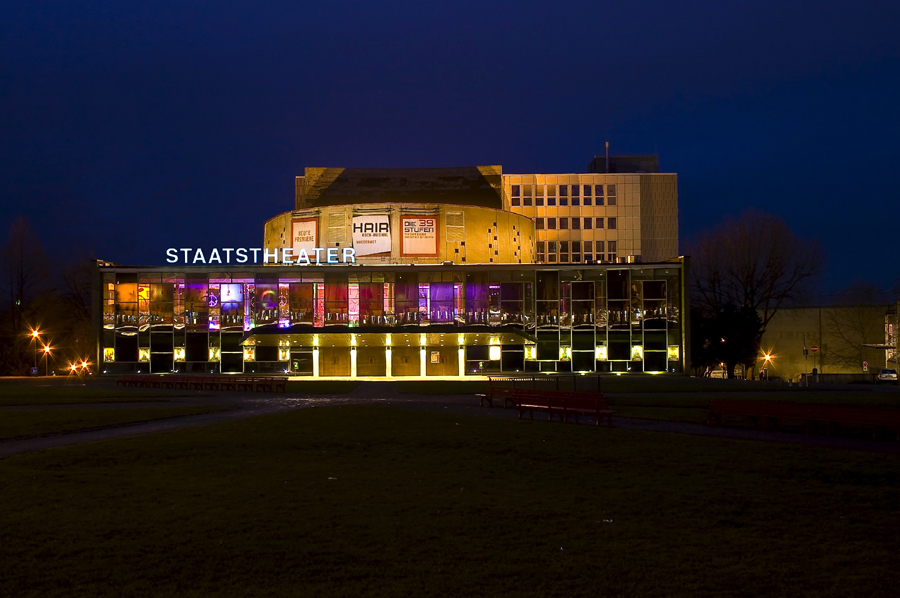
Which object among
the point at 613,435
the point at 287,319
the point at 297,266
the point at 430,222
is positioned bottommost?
the point at 613,435

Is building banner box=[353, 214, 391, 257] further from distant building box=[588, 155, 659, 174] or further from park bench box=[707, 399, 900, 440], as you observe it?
park bench box=[707, 399, 900, 440]

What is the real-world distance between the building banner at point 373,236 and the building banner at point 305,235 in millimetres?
4001

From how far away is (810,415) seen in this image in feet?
70.4

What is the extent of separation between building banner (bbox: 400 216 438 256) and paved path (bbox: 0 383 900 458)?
2370cm

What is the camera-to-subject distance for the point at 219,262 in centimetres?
6088

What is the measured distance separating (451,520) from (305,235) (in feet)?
189

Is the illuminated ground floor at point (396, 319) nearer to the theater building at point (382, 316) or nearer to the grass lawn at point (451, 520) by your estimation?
the theater building at point (382, 316)

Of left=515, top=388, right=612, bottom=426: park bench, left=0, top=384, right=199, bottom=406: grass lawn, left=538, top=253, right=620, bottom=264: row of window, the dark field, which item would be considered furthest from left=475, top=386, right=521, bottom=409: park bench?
left=538, top=253, right=620, bottom=264: row of window

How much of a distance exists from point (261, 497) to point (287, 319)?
48444 millimetres

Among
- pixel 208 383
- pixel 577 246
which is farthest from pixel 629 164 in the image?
pixel 208 383

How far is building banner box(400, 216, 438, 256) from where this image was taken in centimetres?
6391

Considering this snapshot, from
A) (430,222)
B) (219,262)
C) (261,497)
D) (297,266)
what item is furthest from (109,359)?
(261,497)

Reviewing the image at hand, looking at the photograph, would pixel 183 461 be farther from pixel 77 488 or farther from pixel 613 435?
pixel 613 435

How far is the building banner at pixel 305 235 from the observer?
216 feet
